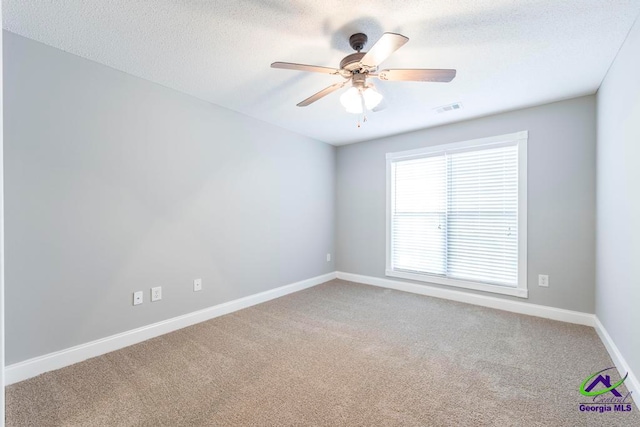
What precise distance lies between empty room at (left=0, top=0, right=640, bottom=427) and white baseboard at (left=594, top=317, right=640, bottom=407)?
3 cm

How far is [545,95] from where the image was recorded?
9.96 ft

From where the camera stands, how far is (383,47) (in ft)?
5.72

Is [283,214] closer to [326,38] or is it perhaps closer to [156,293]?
[156,293]

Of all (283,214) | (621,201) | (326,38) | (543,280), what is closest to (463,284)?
(543,280)

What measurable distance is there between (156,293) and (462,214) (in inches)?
140

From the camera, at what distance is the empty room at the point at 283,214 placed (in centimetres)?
190

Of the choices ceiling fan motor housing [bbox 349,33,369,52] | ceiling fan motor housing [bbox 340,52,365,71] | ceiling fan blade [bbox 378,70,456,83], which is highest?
ceiling fan motor housing [bbox 349,33,369,52]

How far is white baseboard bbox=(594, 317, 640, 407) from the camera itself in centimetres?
188

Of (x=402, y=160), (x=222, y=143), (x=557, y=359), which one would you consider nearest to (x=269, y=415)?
(x=557, y=359)

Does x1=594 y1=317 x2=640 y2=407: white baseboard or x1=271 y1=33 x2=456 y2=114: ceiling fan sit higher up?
x1=271 y1=33 x2=456 y2=114: ceiling fan

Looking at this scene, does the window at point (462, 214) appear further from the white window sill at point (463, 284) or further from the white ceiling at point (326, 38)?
the white ceiling at point (326, 38)

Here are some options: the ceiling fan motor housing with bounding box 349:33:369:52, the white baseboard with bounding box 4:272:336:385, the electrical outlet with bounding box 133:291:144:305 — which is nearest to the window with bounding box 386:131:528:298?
the white baseboard with bounding box 4:272:336:385

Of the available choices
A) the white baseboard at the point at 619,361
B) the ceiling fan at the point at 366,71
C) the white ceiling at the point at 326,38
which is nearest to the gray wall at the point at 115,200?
the white ceiling at the point at 326,38

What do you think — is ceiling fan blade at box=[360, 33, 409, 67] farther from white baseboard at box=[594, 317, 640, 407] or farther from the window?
white baseboard at box=[594, 317, 640, 407]
